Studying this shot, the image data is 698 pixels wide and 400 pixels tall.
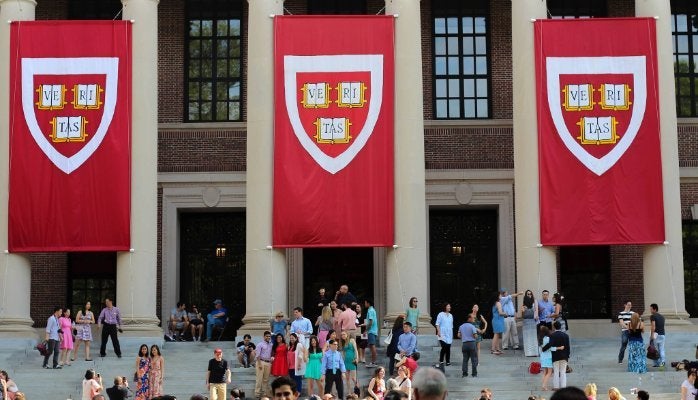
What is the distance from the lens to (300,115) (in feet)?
113

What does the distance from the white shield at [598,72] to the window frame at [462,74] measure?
6030 millimetres

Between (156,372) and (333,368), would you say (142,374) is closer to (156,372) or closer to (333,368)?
(156,372)

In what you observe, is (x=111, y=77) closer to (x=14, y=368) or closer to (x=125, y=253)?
(x=125, y=253)

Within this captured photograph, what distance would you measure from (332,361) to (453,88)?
1415 cm

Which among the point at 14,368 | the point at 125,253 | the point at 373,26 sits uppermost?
the point at 373,26

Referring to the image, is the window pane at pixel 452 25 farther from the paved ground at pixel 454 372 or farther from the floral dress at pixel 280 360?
the floral dress at pixel 280 360

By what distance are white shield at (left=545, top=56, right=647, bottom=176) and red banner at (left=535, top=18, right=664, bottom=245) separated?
2 centimetres

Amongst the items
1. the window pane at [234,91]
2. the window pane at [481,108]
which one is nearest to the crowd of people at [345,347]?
the window pane at [481,108]

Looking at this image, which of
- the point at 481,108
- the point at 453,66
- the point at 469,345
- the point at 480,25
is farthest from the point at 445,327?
the point at 480,25

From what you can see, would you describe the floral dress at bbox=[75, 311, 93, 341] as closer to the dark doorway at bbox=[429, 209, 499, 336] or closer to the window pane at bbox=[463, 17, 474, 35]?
the dark doorway at bbox=[429, 209, 499, 336]

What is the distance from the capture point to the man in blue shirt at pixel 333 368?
28641 mm

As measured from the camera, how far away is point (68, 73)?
34.7 m

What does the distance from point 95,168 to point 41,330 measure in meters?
6.60

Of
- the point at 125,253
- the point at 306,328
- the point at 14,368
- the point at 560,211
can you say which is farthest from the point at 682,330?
the point at 14,368
